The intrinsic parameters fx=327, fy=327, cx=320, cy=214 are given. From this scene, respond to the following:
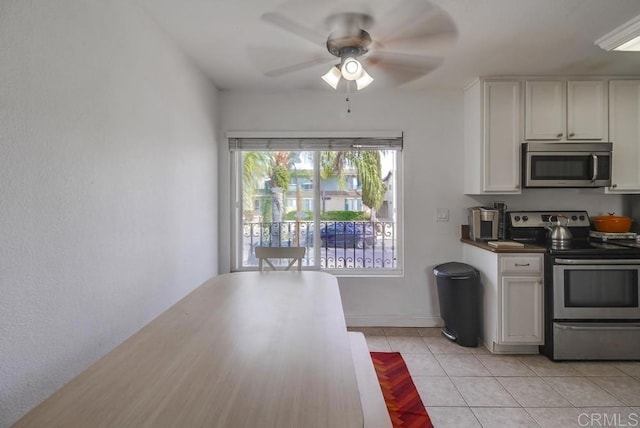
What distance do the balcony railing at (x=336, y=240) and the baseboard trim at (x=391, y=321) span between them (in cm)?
50

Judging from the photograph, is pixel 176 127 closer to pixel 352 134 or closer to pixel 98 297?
pixel 98 297

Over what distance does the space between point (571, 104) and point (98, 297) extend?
3750 millimetres

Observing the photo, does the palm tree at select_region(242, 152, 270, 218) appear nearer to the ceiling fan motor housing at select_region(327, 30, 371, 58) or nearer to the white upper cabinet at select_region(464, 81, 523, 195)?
the ceiling fan motor housing at select_region(327, 30, 371, 58)

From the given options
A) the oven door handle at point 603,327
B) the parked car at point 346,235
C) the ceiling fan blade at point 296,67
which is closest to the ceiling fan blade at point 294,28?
the ceiling fan blade at point 296,67

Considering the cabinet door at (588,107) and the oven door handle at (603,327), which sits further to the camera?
the cabinet door at (588,107)

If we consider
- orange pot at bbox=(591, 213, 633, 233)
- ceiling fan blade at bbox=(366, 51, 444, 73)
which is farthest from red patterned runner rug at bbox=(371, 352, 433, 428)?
ceiling fan blade at bbox=(366, 51, 444, 73)

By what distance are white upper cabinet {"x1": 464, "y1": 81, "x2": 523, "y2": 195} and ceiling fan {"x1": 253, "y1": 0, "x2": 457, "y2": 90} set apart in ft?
2.35

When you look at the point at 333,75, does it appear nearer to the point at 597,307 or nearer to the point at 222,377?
the point at 222,377

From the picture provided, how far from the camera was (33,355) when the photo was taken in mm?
1138

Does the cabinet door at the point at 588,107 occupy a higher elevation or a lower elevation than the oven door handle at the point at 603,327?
higher

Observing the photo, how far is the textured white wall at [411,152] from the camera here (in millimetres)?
3258

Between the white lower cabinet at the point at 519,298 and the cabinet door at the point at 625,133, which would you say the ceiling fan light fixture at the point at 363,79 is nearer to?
the white lower cabinet at the point at 519,298

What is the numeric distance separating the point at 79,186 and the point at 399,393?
2.16m

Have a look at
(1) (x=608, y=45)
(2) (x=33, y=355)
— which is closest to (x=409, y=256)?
(1) (x=608, y=45)
